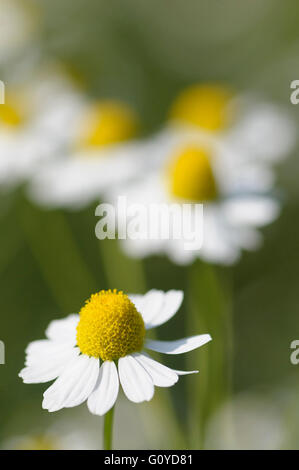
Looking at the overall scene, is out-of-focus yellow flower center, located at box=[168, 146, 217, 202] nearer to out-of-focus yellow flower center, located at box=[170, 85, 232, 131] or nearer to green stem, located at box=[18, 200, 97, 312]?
green stem, located at box=[18, 200, 97, 312]

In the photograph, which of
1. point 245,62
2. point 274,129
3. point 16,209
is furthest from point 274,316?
point 245,62

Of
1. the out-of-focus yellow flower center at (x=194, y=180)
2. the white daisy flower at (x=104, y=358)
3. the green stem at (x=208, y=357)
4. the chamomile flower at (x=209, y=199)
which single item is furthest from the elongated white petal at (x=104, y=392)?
the out-of-focus yellow flower center at (x=194, y=180)

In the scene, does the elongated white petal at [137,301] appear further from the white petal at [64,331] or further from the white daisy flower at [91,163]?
the white daisy flower at [91,163]

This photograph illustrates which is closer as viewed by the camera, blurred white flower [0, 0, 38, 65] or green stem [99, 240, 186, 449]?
green stem [99, 240, 186, 449]

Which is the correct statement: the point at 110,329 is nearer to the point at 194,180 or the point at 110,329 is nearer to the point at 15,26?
the point at 194,180

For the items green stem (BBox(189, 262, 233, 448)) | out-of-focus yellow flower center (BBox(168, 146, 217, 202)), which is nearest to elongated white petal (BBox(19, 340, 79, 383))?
green stem (BBox(189, 262, 233, 448))

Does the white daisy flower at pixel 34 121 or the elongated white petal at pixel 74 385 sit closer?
the elongated white petal at pixel 74 385
